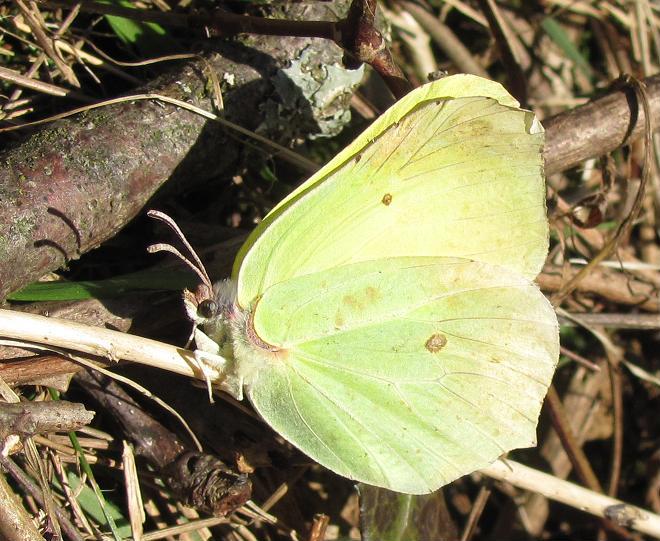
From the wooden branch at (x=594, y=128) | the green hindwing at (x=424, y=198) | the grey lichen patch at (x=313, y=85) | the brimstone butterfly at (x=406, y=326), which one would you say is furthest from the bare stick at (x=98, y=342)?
the wooden branch at (x=594, y=128)

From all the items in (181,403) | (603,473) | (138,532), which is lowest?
(603,473)

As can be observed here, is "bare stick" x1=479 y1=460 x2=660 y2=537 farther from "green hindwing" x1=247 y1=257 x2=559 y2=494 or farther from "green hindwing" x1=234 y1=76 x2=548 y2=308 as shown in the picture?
"green hindwing" x1=234 y1=76 x2=548 y2=308

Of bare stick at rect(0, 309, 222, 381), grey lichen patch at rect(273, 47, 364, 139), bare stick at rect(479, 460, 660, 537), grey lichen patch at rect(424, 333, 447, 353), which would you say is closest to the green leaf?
bare stick at rect(0, 309, 222, 381)

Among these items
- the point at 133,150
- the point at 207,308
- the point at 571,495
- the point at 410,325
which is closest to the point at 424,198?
the point at 410,325

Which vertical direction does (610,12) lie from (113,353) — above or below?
below

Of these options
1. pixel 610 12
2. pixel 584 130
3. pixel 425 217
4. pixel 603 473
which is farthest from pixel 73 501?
pixel 610 12

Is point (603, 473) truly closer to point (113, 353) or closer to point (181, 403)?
point (181, 403)

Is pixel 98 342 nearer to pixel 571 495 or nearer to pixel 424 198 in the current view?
pixel 424 198
